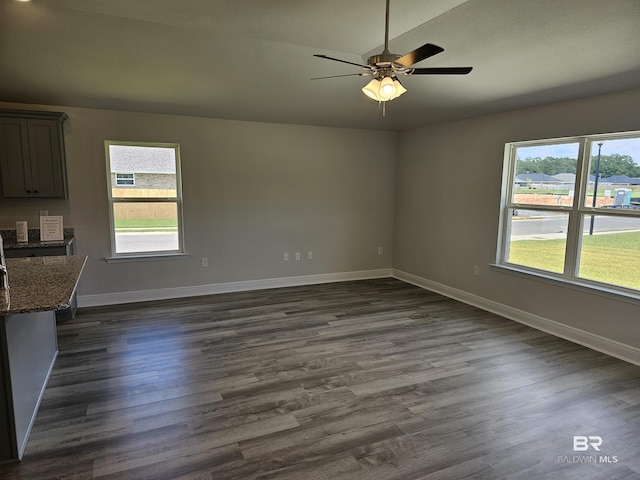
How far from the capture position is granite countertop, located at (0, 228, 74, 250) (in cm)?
403

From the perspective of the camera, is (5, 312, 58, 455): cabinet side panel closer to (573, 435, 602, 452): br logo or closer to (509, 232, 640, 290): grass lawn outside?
(573, 435, 602, 452): br logo

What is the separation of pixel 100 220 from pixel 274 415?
3.66 m

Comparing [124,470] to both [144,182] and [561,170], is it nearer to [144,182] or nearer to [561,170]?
[144,182]

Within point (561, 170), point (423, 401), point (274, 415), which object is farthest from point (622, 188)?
point (274, 415)

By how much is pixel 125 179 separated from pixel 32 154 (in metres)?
1.01

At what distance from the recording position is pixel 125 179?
4.99 metres

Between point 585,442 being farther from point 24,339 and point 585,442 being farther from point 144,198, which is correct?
point 144,198

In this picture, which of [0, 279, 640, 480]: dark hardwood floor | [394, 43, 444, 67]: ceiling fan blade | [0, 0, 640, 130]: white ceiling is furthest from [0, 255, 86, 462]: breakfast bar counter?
[394, 43, 444, 67]: ceiling fan blade

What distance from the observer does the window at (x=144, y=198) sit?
16.2 feet

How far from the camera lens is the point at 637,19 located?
96.0 inches

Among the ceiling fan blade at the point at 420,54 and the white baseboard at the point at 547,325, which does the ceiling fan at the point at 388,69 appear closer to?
the ceiling fan blade at the point at 420,54

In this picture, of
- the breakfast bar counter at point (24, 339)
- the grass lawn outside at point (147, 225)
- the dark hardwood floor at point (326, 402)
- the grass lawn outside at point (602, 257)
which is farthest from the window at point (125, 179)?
the grass lawn outside at point (602, 257)

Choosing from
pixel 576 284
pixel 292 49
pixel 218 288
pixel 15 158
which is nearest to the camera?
pixel 292 49

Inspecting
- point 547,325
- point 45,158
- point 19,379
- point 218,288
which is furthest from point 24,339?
point 547,325
